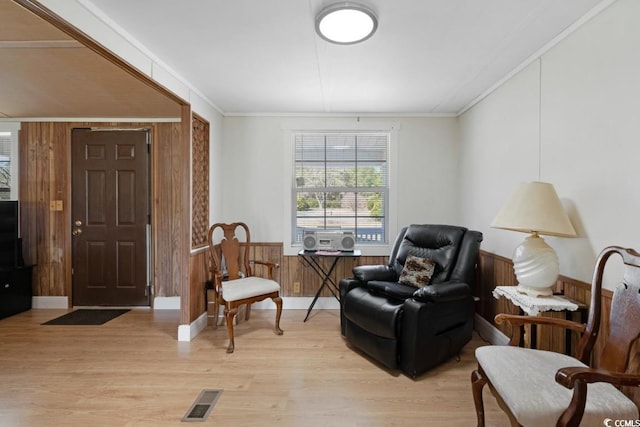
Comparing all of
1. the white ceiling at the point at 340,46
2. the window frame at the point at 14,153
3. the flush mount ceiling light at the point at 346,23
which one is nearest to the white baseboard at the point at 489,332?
the white ceiling at the point at 340,46

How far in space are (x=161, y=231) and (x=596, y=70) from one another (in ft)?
12.9

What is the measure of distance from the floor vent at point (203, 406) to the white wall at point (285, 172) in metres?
1.90

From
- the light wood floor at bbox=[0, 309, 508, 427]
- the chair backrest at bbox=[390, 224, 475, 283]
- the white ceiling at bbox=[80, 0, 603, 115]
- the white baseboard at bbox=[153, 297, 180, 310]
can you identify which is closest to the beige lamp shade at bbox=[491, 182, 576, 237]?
Answer: the chair backrest at bbox=[390, 224, 475, 283]

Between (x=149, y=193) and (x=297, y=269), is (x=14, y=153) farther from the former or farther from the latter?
(x=297, y=269)

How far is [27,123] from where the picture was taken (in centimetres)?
358

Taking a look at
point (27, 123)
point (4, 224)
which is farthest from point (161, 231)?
point (27, 123)

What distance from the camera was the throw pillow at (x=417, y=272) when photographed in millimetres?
2639

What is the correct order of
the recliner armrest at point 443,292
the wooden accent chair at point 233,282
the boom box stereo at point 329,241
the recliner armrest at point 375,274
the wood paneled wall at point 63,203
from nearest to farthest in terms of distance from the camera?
the recliner armrest at point 443,292, the wooden accent chair at point 233,282, the recliner armrest at point 375,274, the boom box stereo at point 329,241, the wood paneled wall at point 63,203

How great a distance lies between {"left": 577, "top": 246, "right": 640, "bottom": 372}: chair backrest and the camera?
50.2 inches

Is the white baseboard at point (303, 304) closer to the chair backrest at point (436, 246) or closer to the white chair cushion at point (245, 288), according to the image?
the white chair cushion at point (245, 288)

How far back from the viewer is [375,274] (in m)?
2.86

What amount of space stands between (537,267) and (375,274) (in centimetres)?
134

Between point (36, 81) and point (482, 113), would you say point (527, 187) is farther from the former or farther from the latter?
point (36, 81)

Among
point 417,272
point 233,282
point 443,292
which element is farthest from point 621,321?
point 233,282
